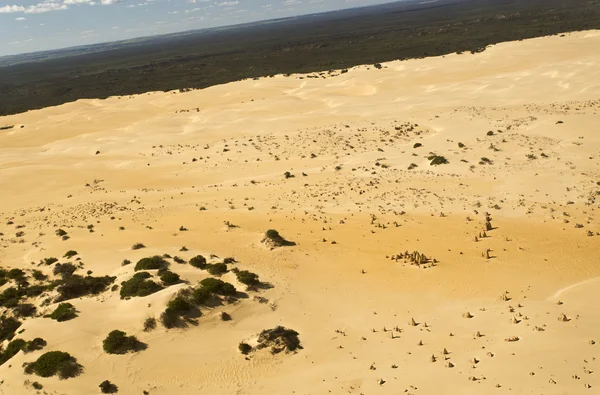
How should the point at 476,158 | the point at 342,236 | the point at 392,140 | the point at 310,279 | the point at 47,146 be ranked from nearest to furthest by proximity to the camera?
1. the point at 310,279
2. the point at 342,236
3. the point at 476,158
4. the point at 392,140
5. the point at 47,146

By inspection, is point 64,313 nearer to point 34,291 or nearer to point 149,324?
point 149,324

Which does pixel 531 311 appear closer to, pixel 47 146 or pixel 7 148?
pixel 47 146

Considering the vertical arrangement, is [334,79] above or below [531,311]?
above

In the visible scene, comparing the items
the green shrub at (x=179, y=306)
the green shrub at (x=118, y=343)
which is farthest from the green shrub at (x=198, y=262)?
the green shrub at (x=118, y=343)

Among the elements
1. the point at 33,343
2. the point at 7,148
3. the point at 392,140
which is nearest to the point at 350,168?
the point at 392,140

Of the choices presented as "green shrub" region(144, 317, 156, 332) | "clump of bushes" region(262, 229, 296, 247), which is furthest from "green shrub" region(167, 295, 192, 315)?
"clump of bushes" region(262, 229, 296, 247)

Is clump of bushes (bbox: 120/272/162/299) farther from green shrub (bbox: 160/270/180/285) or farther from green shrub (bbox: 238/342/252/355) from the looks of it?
green shrub (bbox: 238/342/252/355)
